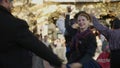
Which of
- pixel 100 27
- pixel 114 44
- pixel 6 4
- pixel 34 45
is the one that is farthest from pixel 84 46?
pixel 34 45

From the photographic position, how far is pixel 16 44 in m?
4.80

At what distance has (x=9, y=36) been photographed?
15.6 ft

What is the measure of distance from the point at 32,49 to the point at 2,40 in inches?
12.1

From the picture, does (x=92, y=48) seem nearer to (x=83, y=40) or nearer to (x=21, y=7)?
(x=83, y=40)

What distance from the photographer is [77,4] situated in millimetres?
34406

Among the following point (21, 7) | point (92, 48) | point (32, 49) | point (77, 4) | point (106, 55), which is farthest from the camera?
point (77, 4)

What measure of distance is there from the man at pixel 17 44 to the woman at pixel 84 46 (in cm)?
294

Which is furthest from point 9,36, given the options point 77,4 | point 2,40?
point 77,4

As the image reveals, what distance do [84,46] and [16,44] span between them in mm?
3249

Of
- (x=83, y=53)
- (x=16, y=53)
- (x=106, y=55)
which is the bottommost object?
(x=106, y=55)

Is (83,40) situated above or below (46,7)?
above

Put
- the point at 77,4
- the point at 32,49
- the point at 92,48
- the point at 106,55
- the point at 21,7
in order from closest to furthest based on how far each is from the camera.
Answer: the point at 32,49 → the point at 92,48 → the point at 106,55 → the point at 21,7 → the point at 77,4

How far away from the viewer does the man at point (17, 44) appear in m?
4.71

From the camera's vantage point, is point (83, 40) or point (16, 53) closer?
point (16, 53)
